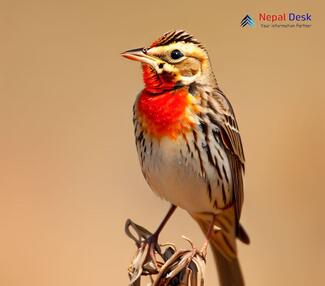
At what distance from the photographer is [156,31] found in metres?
2.62

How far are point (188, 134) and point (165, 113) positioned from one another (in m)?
0.09

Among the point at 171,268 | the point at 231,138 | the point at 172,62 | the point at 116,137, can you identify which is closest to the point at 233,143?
the point at 231,138

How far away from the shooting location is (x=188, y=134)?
6.56 feet

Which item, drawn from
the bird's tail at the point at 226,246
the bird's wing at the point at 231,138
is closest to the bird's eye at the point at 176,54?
the bird's wing at the point at 231,138

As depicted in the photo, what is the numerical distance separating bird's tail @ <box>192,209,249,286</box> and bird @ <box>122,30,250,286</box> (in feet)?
0.31

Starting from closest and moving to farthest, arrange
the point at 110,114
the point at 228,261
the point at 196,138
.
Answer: the point at 196,138, the point at 228,261, the point at 110,114

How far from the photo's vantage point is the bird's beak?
1732mm

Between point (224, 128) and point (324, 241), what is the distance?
0.88 m

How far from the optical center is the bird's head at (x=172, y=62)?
180cm

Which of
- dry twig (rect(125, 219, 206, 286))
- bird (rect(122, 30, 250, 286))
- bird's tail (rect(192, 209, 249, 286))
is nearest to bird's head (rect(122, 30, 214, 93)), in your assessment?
bird (rect(122, 30, 250, 286))

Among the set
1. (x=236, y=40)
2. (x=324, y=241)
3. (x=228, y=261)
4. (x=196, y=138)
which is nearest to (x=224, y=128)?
(x=196, y=138)

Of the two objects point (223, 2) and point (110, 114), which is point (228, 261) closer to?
point (110, 114)

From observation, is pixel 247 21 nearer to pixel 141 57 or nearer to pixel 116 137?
pixel 116 137

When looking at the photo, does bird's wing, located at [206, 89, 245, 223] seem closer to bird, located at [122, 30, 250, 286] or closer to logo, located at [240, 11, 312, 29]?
bird, located at [122, 30, 250, 286]
